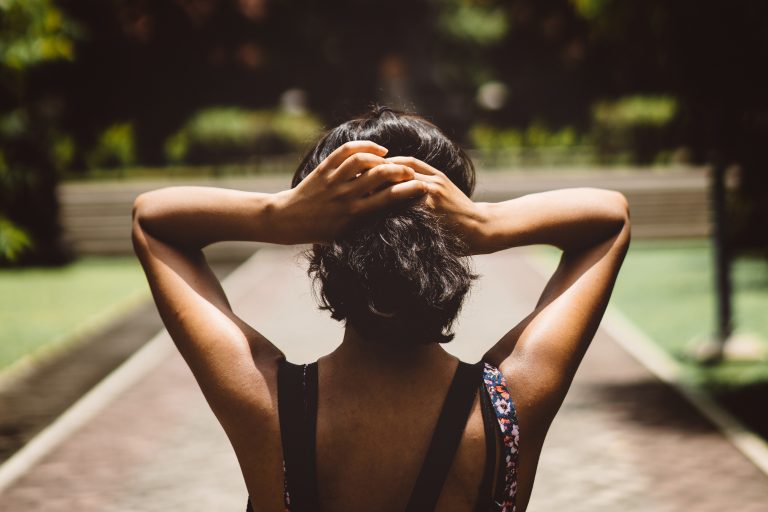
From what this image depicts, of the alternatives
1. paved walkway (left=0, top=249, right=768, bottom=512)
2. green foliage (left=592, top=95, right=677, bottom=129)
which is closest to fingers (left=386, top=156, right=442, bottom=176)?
paved walkway (left=0, top=249, right=768, bottom=512)

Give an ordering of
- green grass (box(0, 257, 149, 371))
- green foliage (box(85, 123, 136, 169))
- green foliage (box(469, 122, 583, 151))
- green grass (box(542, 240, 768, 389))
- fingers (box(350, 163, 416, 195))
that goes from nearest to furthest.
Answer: fingers (box(350, 163, 416, 195)), green grass (box(542, 240, 768, 389)), green grass (box(0, 257, 149, 371)), green foliage (box(85, 123, 136, 169)), green foliage (box(469, 122, 583, 151))

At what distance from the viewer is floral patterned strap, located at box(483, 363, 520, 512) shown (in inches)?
71.9

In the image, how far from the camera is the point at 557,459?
6559 millimetres

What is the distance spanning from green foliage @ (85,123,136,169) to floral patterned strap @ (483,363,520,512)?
32724mm

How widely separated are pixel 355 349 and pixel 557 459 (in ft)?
16.3

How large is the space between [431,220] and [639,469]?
4.92 m

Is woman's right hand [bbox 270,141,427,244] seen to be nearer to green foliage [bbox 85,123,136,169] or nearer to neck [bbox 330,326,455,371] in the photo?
neck [bbox 330,326,455,371]

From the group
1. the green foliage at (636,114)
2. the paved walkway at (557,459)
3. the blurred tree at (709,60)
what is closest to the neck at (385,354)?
the paved walkway at (557,459)

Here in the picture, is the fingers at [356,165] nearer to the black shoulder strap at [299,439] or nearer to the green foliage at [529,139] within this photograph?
the black shoulder strap at [299,439]

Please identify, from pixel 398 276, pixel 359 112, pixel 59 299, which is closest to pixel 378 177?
pixel 398 276

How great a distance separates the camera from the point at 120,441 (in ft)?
23.5

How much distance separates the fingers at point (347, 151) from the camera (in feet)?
5.61

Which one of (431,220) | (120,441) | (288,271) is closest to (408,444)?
(431,220)

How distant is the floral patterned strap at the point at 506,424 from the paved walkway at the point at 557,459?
388cm
